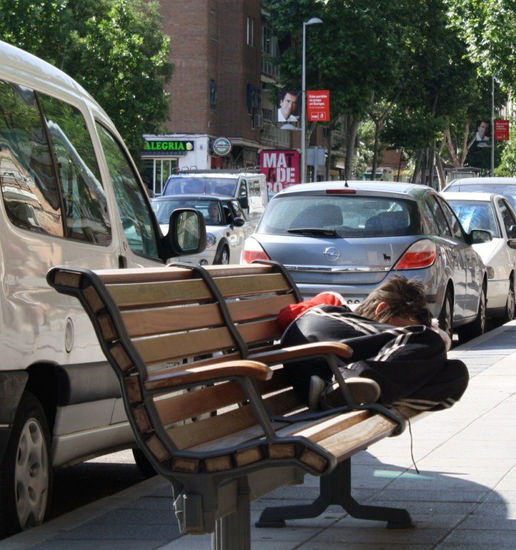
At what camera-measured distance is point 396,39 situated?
58.0 m

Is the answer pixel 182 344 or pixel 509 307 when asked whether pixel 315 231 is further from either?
pixel 182 344

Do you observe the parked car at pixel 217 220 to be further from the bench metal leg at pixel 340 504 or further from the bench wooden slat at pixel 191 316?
the bench metal leg at pixel 340 504

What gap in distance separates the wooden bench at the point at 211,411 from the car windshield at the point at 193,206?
2146cm

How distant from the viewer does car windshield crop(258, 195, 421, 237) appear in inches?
523

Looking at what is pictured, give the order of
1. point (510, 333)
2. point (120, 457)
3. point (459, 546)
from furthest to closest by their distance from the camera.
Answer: point (510, 333), point (120, 457), point (459, 546)

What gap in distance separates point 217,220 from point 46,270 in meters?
23.2

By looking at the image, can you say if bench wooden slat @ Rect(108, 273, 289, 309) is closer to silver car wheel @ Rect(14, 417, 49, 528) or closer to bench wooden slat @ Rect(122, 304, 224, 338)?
bench wooden slat @ Rect(122, 304, 224, 338)

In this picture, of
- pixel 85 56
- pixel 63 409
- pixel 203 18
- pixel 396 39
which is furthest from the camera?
pixel 203 18

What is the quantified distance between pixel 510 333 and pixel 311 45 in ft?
149

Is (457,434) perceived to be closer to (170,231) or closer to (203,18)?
(170,231)

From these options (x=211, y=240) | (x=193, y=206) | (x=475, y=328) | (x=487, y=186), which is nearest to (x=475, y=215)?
(x=475, y=328)

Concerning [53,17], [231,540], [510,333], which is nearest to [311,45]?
[53,17]

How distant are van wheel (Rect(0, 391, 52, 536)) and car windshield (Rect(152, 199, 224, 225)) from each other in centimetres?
2115

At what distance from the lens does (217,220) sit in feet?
95.0
